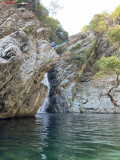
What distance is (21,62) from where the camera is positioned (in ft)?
37.9

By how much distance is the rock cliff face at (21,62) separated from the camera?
1105 centimetres

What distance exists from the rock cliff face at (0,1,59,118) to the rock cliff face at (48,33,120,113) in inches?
360

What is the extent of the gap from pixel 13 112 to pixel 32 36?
1039cm

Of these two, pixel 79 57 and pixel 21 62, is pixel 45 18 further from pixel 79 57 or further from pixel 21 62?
pixel 21 62

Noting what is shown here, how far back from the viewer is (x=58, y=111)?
28.5 m

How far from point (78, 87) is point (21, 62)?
22510 mm

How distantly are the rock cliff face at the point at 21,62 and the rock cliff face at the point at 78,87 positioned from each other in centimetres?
914

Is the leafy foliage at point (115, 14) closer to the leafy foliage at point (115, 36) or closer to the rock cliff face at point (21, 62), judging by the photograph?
the leafy foliage at point (115, 36)

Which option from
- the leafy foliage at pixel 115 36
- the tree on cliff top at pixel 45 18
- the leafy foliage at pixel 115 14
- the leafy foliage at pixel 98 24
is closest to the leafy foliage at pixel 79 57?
the leafy foliage at pixel 115 36

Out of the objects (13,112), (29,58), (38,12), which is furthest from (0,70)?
(38,12)

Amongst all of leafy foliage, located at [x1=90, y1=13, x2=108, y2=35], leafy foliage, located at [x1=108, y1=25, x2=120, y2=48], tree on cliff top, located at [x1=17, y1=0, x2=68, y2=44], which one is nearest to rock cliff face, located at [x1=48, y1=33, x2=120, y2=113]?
leafy foliage, located at [x1=108, y1=25, x2=120, y2=48]

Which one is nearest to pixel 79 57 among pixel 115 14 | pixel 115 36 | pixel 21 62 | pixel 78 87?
pixel 78 87

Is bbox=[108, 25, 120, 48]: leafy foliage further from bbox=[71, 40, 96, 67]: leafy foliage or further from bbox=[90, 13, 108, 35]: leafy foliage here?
bbox=[71, 40, 96, 67]: leafy foliage

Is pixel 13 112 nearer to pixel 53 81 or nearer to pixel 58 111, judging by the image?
pixel 58 111
